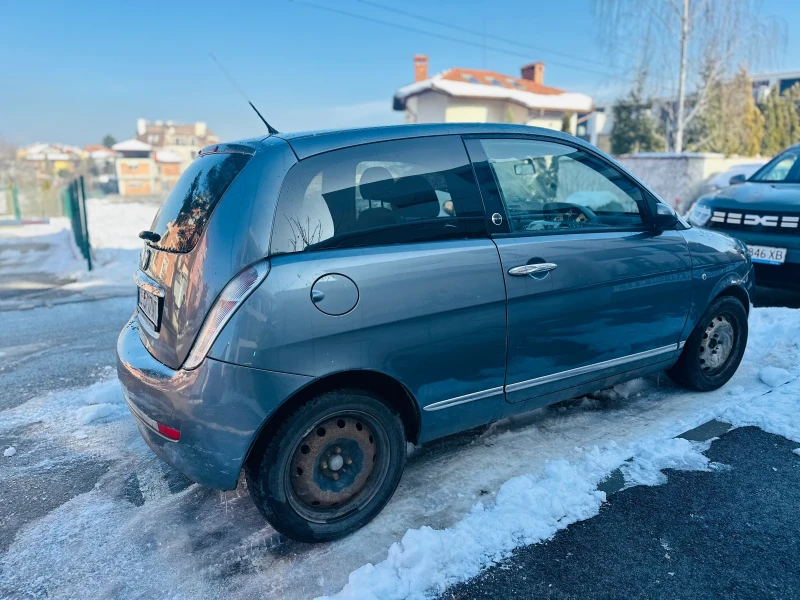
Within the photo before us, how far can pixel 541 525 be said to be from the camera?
103 inches

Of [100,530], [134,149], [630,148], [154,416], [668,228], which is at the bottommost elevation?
[100,530]

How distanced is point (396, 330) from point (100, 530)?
1660mm

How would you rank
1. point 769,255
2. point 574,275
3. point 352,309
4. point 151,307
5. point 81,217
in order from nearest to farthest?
point 352,309 → point 151,307 → point 574,275 → point 769,255 → point 81,217

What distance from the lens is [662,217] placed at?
3.51m

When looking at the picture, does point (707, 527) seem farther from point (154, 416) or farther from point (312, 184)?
point (154, 416)

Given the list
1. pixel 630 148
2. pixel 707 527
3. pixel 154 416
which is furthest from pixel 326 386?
pixel 630 148

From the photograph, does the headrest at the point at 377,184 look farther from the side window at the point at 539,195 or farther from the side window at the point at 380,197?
the side window at the point at 539,195

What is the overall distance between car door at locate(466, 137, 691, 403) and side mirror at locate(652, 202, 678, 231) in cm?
5

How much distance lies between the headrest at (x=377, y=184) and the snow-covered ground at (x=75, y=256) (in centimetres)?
669

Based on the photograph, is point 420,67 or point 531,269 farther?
point 420,67

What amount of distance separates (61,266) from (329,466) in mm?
10229

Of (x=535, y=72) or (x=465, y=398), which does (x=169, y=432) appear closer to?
(x=465, y=398)

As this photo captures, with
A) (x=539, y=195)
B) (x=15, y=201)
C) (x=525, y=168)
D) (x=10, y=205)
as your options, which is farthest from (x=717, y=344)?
(x=10, y=205)

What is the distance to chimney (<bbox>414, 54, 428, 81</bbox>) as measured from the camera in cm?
3878
